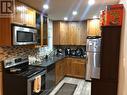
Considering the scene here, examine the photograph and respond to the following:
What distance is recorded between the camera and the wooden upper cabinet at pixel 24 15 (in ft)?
9.49

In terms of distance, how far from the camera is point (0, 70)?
9.40 ft

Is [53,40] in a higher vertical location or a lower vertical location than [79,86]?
higher

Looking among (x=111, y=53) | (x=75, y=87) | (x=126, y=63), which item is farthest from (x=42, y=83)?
(x=126, y=63)

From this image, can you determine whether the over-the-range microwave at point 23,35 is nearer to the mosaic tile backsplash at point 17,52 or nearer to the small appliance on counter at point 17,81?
the mosaic tile backsplash at point 17,52

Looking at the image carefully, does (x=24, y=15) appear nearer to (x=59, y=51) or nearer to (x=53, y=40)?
(x=53, y=40)

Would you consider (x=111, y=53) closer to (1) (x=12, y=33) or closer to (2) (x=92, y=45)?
(1) (x=12, y=33)

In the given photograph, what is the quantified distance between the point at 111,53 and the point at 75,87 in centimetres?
279

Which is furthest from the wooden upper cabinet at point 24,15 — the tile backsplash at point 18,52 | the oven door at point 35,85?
the oven door at point 35,85

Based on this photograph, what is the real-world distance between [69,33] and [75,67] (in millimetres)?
1478

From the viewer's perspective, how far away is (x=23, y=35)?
314 centimetres

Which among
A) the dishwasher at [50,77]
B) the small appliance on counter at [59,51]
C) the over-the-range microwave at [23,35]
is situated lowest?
the dishwasher at [50,77]

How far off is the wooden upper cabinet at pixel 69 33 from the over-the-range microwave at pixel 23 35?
95.1 inches

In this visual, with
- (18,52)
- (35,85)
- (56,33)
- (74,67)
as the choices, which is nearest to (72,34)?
(56,33)

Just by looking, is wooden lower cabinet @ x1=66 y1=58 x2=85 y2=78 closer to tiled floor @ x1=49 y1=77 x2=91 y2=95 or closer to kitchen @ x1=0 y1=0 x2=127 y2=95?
kitchen @ x1=0 y1=0 x2=127 y2=95
